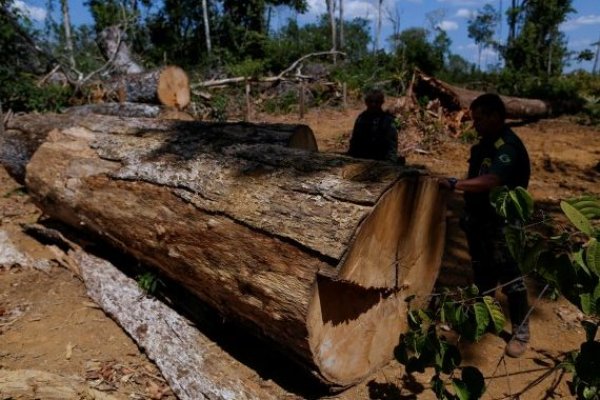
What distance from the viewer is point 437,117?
371 inches

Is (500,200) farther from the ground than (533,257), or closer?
farther from the ground

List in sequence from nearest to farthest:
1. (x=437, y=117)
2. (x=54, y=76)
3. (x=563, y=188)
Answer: (x=563, y=188)
(x=437, y=117)
(x=54, y=76)

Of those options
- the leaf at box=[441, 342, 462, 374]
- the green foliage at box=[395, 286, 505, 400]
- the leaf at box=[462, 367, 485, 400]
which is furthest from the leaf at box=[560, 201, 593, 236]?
the leaf at box=[441, 342, 462, 374]

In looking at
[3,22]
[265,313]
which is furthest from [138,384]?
[3,22]

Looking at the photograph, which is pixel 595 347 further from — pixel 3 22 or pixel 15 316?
pixel 3 22

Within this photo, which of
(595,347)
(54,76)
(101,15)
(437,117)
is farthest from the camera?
(101,15)

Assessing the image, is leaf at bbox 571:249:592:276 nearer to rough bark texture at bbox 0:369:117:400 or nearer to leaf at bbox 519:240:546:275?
leaf at bbox 519:240:546:275

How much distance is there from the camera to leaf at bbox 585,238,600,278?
1113 millimetres

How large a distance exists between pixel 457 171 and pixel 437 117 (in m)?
2.32

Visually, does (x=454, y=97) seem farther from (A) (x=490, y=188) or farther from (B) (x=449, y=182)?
(B) (x=449, y=182)

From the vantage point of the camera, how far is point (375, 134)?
13.1 ft

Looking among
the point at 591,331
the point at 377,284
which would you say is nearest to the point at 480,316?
the point at 591,331

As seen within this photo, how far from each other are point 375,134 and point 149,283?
2.20 m

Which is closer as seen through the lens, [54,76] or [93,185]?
[93,185]
